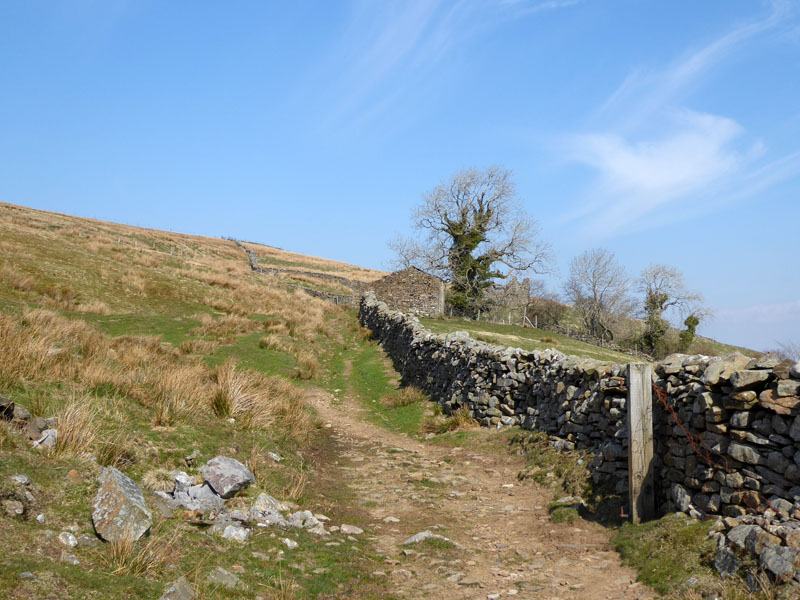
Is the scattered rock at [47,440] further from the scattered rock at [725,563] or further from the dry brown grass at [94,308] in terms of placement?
the dry brown grass at [94,308]

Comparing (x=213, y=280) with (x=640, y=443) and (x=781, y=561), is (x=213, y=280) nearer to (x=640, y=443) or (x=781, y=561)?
(x=640, y=443)

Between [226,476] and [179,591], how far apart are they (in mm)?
2717

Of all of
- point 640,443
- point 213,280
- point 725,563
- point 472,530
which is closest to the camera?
point 725,563

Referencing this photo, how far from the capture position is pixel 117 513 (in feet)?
16.7

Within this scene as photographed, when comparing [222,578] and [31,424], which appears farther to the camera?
[31,424]

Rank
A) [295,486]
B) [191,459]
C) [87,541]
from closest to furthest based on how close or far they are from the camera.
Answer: [87,541] → [191,459] → [295,486]

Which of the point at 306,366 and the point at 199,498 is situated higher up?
the point at 306,366

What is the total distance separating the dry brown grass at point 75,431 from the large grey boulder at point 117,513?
775mm

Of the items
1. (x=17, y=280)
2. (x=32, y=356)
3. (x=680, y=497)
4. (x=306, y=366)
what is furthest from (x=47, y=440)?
(x=17, y=280)

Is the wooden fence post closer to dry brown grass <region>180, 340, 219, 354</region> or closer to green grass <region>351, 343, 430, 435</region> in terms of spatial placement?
green grass <region>351, 343, 430, 435</region>

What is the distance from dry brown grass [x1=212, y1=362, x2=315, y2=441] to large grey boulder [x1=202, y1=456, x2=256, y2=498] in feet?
8.51

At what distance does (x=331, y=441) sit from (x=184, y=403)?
450 cm

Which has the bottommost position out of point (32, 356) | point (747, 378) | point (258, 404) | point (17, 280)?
point (258, 404)

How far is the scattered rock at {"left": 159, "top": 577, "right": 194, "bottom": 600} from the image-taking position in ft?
14.0
